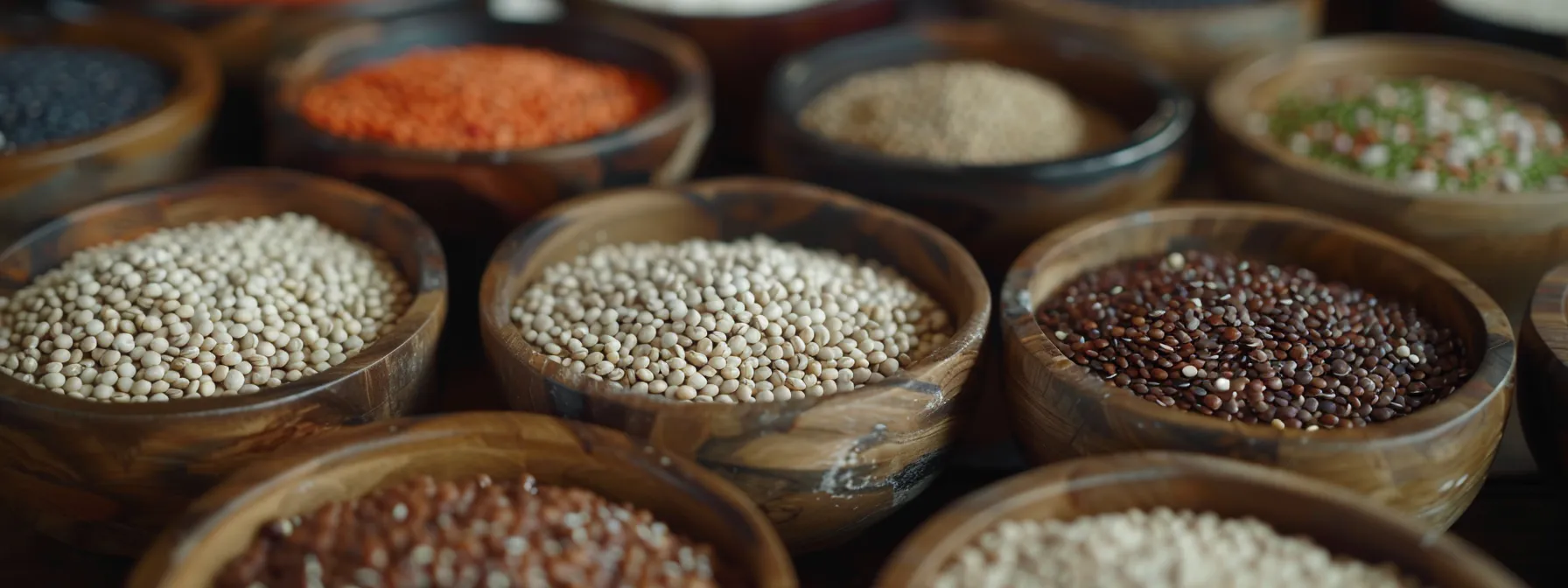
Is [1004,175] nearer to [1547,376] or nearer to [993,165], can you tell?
[993,165]

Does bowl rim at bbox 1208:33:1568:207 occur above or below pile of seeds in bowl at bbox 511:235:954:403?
above

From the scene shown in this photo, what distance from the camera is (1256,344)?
1.38 metres

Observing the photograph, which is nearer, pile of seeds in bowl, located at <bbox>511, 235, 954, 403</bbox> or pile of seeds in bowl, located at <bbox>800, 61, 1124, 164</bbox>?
pile of seeds in bowl, located at <bbox>511, 235, 954, 403</bbox>

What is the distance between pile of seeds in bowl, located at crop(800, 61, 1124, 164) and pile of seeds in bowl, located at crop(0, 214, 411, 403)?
754 millimetres

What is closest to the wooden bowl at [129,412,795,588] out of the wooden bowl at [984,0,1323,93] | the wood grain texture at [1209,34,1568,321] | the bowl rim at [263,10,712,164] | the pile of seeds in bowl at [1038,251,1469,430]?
the pile of seeds in bowl at [1038,251,1469,430]

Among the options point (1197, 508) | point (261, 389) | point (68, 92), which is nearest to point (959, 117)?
point (1197, 508)

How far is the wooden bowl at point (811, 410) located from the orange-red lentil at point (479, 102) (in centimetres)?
29

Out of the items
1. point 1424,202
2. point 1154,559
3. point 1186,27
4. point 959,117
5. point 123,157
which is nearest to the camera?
point 1154,559

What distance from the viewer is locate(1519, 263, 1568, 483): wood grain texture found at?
1302 mm

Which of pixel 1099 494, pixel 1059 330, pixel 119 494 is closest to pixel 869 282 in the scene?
pixel 1059 330

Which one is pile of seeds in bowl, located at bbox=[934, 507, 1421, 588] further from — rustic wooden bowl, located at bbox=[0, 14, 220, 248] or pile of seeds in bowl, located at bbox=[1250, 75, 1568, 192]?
rustic wooden bowl, located at bbox=[0, 14, 220, 248]

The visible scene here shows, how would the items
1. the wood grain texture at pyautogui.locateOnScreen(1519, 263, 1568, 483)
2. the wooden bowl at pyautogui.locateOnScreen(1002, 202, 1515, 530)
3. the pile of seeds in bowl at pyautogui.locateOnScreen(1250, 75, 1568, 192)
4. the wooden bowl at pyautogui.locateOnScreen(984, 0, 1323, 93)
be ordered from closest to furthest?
the wooden bowl at pyautogui.locateOnScreen(1002, 202, 1515, 530)
the wood grain texture at pyautogui.locateOnScreen(1519, 263, 1568, 483)
the pile of seeds in bowl at pyautogui.locateOnScreen(1250, 75, 1568, 192)
the wooden bowl at pyautogui.locateOnScreen(984, 0, 1323, 93)

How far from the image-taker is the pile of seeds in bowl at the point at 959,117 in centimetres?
185

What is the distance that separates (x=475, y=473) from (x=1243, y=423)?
828 millimetres
